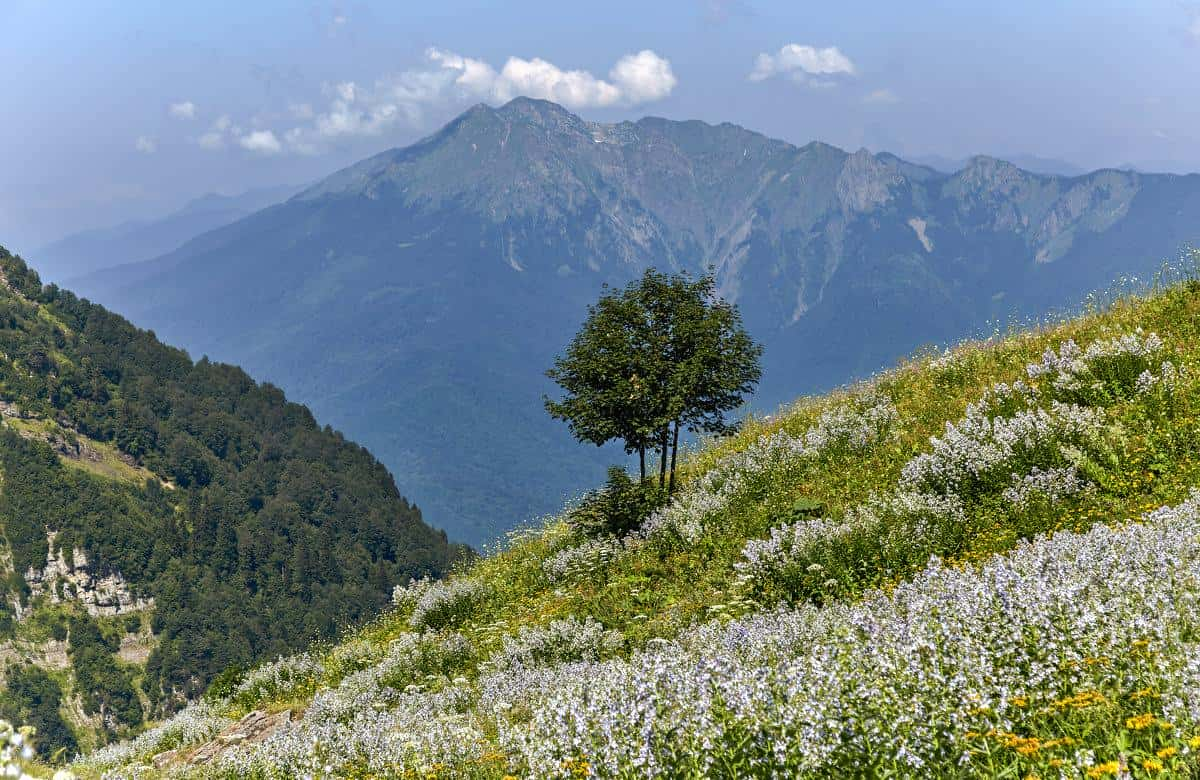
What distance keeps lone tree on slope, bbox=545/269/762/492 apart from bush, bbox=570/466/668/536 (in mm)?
1522

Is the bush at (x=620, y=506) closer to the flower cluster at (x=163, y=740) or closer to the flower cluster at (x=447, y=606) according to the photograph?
the flower cluster at (x=447, y=606)

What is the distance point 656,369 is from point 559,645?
1108 cm

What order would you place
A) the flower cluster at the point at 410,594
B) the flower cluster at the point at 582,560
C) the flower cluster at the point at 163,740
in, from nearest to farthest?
Answer: 1. the flower cluster at the point at 163,740
2. the flower cluster at the point at 582,560
3. the flower cluster at the point at 410,594

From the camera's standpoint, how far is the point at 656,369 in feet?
74.2

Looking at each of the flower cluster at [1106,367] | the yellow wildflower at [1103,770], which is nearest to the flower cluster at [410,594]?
the flower cluster at [1106,367]

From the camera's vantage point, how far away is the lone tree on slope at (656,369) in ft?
73.4

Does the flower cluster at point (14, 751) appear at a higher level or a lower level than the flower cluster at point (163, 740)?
higher

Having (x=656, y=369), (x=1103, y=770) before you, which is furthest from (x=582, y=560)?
(x=1103, y=770)

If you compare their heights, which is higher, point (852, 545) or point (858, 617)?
point (852, 545)

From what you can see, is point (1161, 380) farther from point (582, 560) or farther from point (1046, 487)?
point (582, 560)

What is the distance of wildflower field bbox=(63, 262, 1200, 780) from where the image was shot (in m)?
5.08

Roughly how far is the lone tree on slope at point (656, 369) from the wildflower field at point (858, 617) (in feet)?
5.70

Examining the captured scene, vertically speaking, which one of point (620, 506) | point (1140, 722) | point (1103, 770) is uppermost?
point (620, 506)

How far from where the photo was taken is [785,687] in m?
5.70
